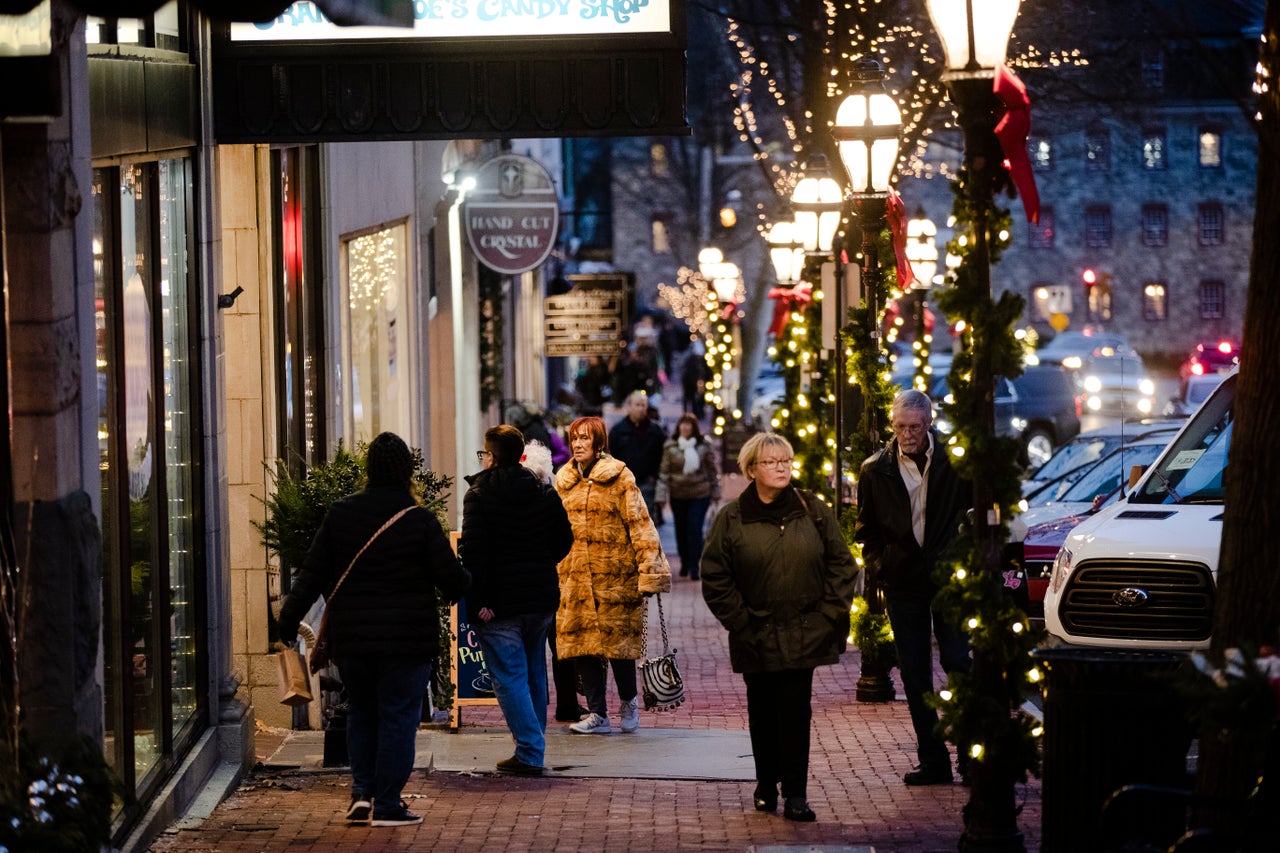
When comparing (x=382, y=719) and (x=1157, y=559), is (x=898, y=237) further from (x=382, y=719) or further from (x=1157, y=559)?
(x=382, y=719)

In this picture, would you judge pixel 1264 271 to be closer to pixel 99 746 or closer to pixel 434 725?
pixel 99 746

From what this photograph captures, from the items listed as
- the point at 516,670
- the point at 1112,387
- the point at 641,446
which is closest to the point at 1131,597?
the point at 516,670

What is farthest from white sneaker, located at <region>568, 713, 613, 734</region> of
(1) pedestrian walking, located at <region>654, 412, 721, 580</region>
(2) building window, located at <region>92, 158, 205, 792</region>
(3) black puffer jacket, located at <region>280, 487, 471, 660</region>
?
(1) pedestrian walking, located at <region>654, 412, 721, 580</region>

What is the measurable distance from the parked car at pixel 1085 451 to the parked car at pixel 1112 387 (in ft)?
38.5

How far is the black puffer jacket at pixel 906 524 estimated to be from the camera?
31.7ft

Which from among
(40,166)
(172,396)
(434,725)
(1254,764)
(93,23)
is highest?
(93,23)

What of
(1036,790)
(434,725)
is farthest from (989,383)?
(434,725)

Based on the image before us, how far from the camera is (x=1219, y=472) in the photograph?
11.7 meters

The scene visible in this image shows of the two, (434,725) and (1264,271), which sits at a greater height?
(1264,271)

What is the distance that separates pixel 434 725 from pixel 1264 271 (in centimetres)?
696

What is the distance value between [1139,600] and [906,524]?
2083 millimetres

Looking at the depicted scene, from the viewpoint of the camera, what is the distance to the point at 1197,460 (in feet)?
39.2

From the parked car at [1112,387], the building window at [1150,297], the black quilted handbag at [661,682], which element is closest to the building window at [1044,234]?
the building window at [1150,297]

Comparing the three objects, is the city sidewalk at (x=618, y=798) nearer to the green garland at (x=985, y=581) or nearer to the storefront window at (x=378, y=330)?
the green garland at (x=985, y=581)
